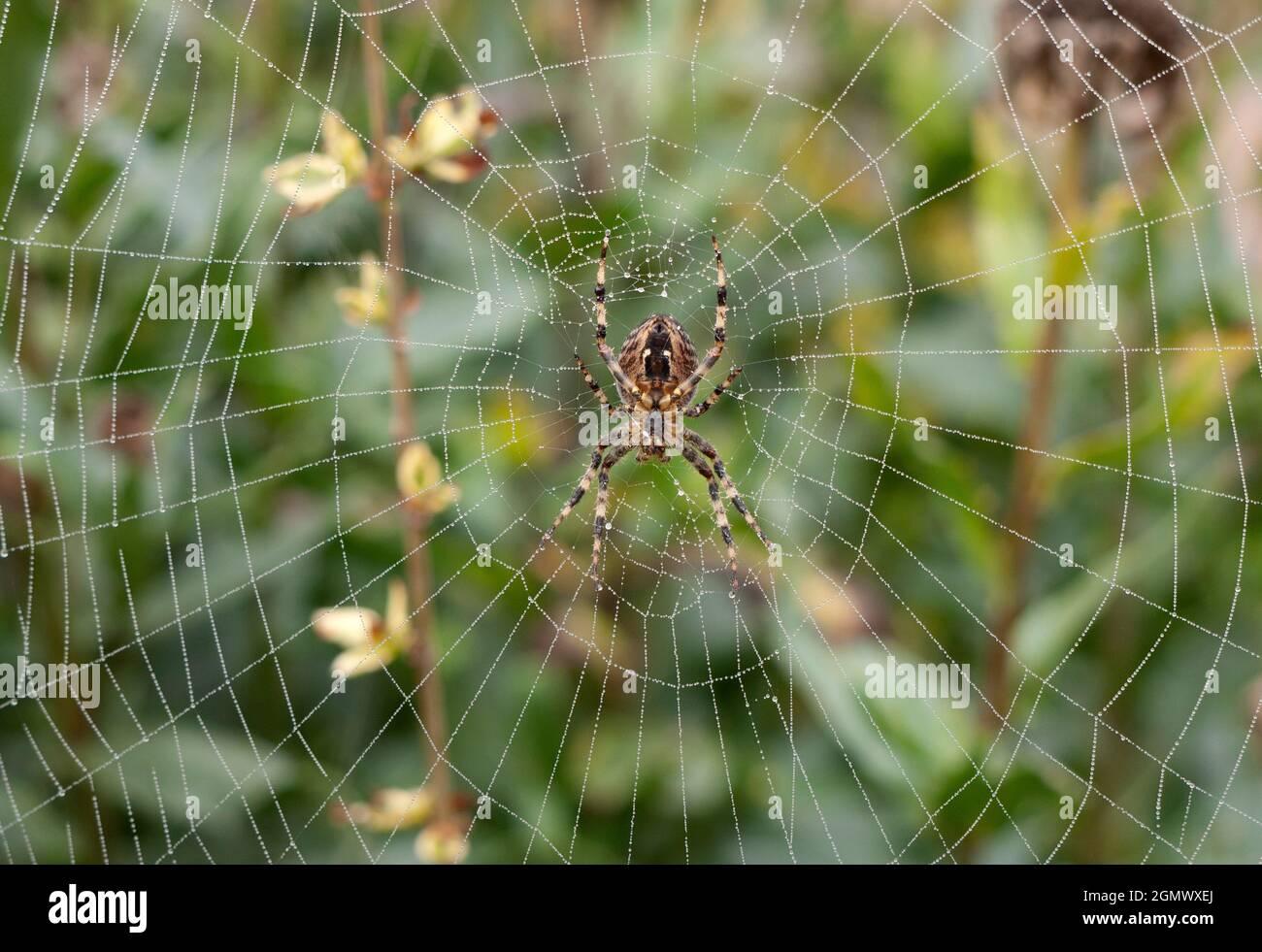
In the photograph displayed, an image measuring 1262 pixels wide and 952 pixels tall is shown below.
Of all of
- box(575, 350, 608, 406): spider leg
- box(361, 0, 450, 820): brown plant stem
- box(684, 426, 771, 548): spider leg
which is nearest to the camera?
box(361, 0, 450, 820): brown plant stem

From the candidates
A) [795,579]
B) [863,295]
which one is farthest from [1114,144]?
[795,579]

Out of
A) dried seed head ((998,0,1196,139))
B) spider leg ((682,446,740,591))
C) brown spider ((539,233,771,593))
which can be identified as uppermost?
dried seed head ((998,0,1196,139))

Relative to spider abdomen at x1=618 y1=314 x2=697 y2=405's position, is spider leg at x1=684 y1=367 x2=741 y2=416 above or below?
below

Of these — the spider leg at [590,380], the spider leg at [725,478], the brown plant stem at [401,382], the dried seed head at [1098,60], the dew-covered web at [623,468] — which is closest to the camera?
the brown plant stem at [401,382]

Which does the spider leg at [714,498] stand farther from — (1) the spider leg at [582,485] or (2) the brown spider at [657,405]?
(1) the spider leg at [582,485]

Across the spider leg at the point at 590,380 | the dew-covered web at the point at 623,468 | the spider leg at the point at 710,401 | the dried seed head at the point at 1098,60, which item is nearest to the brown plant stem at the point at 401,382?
the dew-covered web at the point at 623,468

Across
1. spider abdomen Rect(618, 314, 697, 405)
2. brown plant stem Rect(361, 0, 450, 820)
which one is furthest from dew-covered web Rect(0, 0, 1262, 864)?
brown plant stem Rect(361, 0, 450, 820)

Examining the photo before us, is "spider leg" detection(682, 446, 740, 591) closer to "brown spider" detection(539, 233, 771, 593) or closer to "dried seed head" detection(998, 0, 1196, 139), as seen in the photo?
"brown spider" detection(539, 233, 771, 593)
